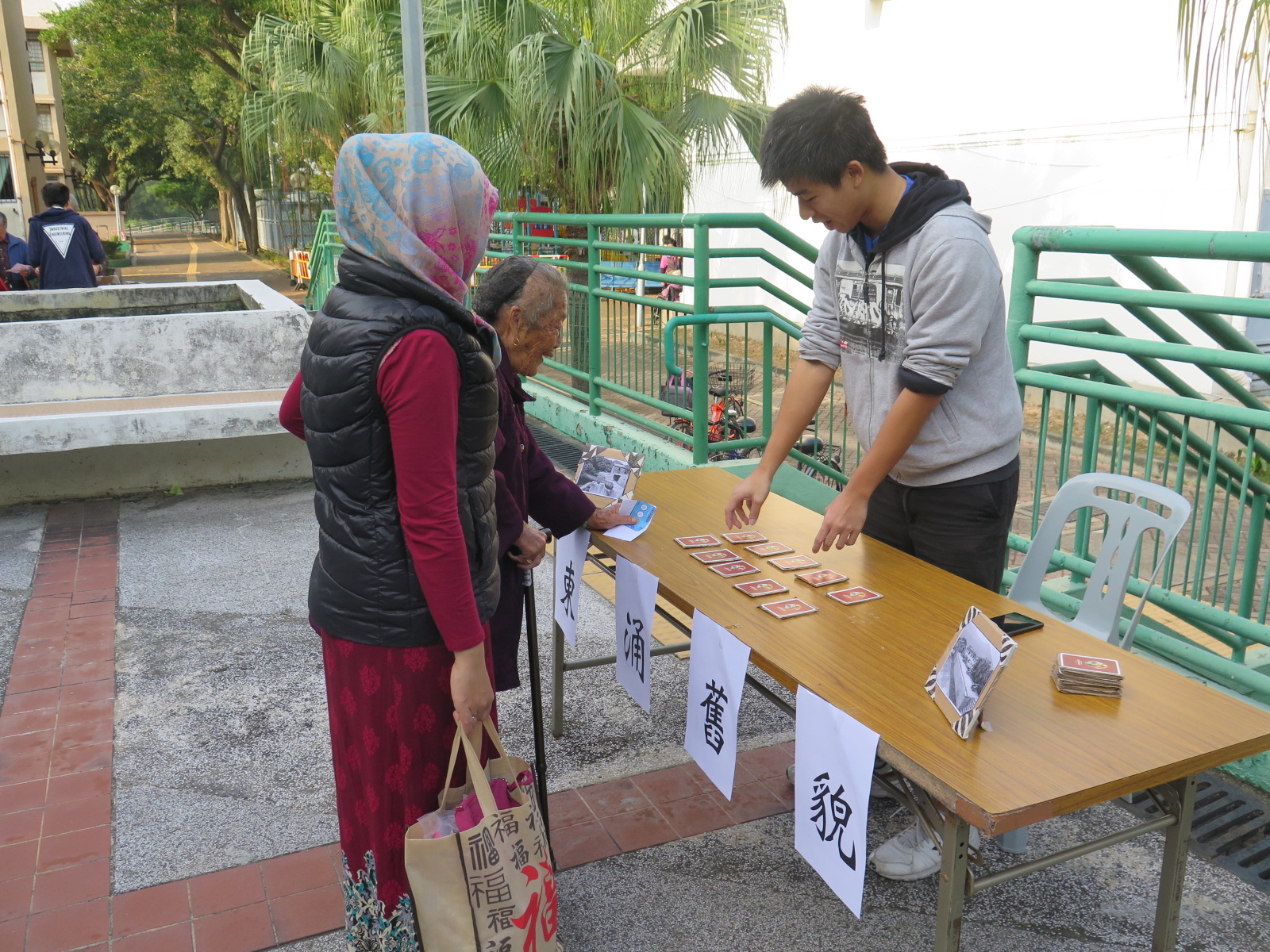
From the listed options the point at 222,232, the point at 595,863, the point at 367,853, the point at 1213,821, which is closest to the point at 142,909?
the point at 367,853

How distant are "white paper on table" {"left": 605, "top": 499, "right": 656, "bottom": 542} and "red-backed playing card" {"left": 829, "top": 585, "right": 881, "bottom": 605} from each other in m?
0.66

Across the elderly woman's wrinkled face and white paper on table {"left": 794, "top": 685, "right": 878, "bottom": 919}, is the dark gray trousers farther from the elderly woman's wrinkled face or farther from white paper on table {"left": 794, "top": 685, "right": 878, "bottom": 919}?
the elderly woman's wrinkled face

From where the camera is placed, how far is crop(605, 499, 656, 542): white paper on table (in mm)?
2877

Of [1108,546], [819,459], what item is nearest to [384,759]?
[1108,546]

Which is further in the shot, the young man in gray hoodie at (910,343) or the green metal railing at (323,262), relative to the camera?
the green metal railing at (323,262)

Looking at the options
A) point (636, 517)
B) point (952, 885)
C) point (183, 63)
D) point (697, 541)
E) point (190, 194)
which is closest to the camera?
point (952, 885)

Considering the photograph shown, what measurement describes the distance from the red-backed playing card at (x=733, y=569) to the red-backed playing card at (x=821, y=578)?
12 centimetres

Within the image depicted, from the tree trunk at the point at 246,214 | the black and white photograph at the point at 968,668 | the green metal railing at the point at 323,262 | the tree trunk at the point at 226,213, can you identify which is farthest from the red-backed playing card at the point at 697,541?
the tree trunk at the point at 226,213

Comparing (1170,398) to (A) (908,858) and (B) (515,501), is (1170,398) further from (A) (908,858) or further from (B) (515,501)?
(B) (515,501)

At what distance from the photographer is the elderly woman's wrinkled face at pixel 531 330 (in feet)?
8.33

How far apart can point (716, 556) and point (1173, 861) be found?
4.03 feet

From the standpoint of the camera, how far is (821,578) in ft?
8.29

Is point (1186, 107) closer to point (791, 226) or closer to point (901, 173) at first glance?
point (791, 226)

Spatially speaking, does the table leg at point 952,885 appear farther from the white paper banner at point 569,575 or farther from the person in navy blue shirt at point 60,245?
the person in navy blue shirt at point 60,245
